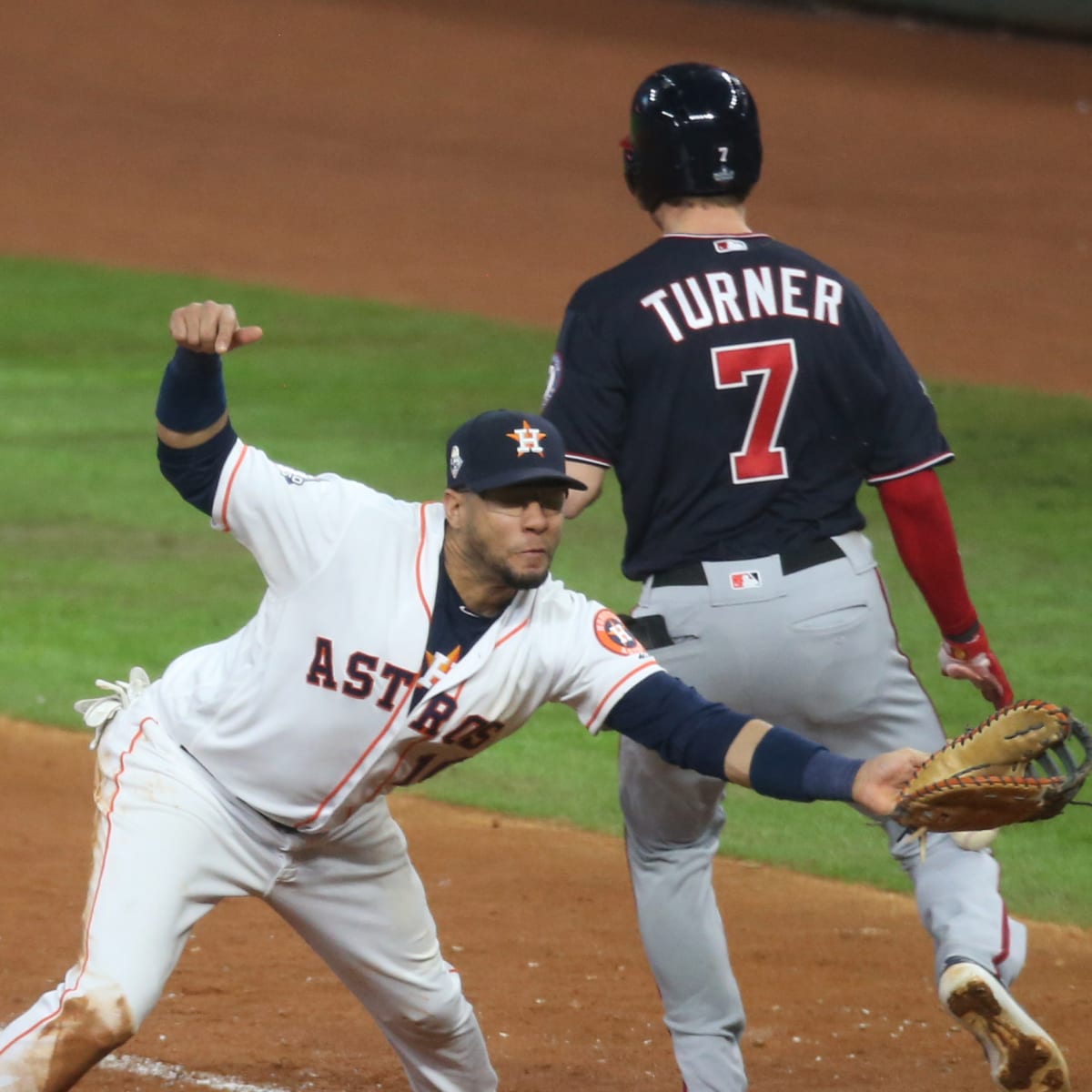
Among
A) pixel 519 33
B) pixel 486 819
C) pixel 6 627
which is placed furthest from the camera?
pixel 519 33

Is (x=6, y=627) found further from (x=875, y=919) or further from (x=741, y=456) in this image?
(x=741, y=456)

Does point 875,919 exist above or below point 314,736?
below

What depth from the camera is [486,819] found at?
7125 millimetres

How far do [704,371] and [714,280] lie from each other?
0.65 ft

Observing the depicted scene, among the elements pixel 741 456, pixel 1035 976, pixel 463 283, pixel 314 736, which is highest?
pixel 741 456

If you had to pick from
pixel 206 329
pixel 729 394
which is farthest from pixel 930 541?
pixel 206 329

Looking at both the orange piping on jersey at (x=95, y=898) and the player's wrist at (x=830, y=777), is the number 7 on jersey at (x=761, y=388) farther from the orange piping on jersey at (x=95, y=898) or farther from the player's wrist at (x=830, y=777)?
the orange piping on jersey at (x=95, y=898)

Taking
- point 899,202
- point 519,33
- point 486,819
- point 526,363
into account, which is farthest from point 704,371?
point 519,33

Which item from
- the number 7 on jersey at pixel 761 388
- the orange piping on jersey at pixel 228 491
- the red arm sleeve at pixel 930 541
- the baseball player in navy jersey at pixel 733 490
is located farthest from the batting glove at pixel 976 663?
the orange piping on jersey at pixel 228 491

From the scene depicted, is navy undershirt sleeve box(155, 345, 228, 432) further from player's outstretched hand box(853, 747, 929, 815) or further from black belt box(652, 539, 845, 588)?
player's outstretched hand box(853, 747, 929, 815)

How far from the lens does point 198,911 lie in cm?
409

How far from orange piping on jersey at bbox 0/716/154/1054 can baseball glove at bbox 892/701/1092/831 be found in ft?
4.87

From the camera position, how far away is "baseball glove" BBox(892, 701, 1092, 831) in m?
3.74

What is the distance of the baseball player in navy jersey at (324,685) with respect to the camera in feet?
13.0
